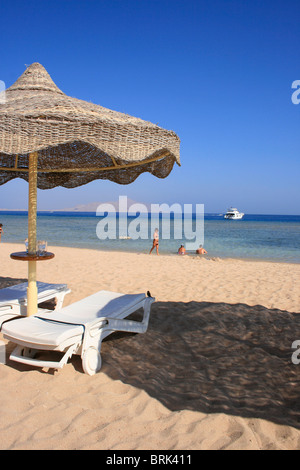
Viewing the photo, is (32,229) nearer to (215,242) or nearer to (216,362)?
(216,362)

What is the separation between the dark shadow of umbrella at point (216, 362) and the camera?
2568 millimetres

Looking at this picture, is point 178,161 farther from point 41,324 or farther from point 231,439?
point 231,439

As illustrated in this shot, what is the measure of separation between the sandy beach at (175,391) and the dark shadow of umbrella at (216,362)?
0.01m

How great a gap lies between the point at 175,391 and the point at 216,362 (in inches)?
29.7

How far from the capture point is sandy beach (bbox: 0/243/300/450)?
2.11 m

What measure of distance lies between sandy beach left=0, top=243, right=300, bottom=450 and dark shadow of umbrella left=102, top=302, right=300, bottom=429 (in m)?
0.01

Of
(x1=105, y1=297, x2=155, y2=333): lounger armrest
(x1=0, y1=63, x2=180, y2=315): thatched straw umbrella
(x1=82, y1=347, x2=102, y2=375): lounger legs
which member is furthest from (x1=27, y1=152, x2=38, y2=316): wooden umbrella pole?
(x1=82, y1=347, x2=102, y2=375): lounger legs

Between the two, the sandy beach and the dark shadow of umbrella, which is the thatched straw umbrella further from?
the dark shadow of umbrella

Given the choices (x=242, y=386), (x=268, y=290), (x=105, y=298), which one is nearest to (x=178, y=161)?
(x=105, y=298)

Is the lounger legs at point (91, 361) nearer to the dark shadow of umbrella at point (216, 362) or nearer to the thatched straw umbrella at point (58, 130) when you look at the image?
the dark shadow of umbrella at point (216, 362)

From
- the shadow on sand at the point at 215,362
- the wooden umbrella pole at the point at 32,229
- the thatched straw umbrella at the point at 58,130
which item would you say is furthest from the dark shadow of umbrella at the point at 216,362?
the thatched straw umbrella at the point at 58,130

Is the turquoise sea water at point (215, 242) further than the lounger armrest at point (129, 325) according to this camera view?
Yes

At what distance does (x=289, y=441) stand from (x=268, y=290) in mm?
4681
